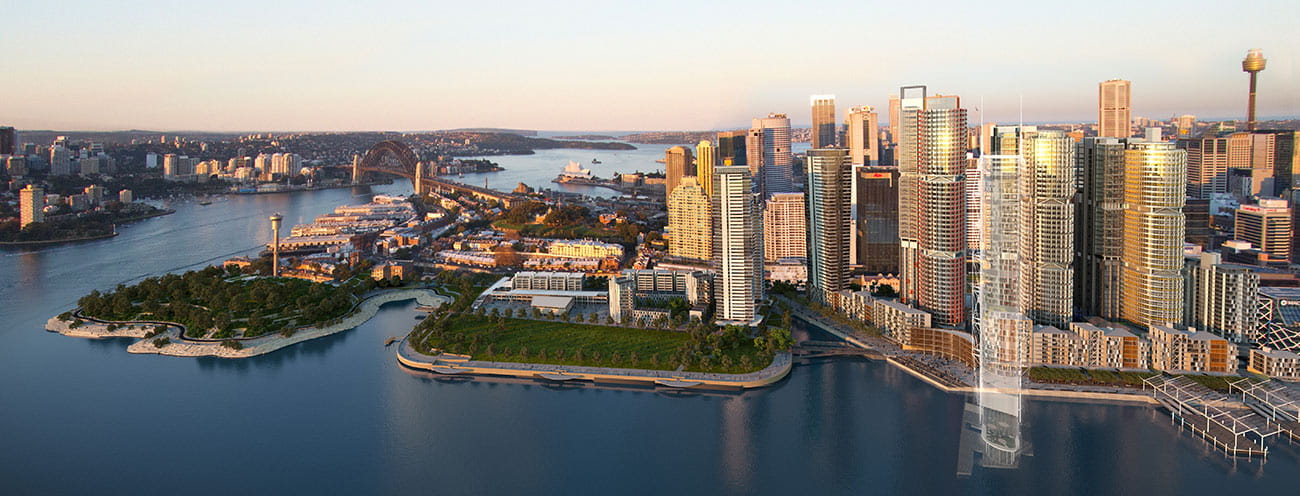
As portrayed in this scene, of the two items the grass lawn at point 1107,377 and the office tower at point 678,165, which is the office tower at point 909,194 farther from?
the office tower at point 678,165

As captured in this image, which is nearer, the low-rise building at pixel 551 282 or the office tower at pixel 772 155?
the low-rise building at pixel 551 282

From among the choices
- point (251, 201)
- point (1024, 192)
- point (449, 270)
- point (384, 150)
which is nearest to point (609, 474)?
point (1024, 192)

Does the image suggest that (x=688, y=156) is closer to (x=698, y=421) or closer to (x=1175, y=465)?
(x=698, y=421)

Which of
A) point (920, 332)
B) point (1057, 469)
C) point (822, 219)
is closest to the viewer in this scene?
point (1057, 469)

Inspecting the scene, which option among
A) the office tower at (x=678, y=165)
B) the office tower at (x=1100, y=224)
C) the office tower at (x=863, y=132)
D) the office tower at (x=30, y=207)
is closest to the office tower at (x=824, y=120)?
the office tower at (x=863, y=132)

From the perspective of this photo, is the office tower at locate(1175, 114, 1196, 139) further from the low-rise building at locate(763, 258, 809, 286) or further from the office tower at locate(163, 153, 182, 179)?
the office tower at locate(163, 153, 182, 179)

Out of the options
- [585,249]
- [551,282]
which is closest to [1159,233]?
[551,282]

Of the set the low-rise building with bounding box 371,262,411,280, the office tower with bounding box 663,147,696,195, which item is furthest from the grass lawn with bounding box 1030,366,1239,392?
the office tower with bounding box 663,147,696,195
